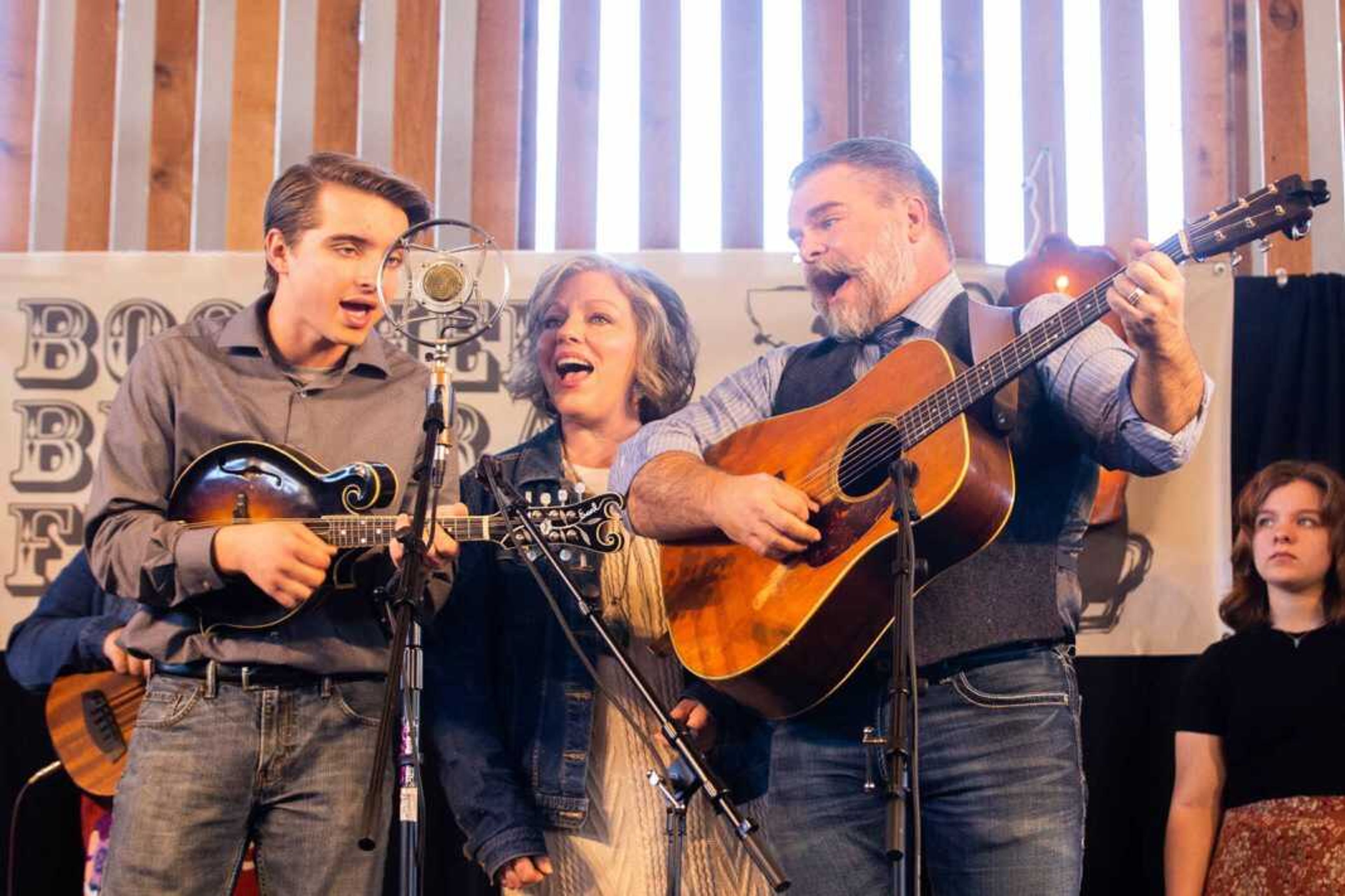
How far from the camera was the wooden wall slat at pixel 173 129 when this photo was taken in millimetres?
4605

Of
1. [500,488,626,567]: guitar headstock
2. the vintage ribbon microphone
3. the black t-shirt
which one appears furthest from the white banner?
[500,488,626,567]: guitar headstock

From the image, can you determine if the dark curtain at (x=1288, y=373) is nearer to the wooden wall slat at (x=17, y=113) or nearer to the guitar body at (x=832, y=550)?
the guitar body at (x=832, y=550)

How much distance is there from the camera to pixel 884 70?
4641 mm

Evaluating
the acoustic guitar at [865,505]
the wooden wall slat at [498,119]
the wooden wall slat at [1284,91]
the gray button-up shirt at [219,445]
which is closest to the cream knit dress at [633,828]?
the acoustic guitar at [865,505]

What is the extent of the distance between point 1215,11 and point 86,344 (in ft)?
12.3

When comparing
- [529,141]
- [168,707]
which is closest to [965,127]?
[529,141]

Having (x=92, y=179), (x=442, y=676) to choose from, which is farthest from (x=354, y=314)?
(x=92, y=179)

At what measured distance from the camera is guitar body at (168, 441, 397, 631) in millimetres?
2803

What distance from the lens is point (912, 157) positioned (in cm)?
321

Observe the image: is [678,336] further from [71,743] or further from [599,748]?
[71,743]

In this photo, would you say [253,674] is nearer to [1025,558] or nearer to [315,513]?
[315,513]

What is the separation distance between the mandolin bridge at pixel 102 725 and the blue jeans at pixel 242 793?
3.32 ft

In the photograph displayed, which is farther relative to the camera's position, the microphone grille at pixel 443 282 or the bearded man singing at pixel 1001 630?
the microphone grille at pixel 443 282

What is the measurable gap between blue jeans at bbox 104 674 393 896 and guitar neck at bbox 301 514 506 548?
0.92ft
